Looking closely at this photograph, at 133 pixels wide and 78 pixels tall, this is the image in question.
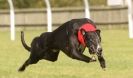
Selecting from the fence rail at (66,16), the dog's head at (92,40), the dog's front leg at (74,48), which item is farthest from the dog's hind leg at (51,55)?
the fence rail at (66,16)

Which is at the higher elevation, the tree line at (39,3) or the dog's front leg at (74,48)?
the dog's front leg at (74,48)

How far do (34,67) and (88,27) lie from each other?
4.68 m

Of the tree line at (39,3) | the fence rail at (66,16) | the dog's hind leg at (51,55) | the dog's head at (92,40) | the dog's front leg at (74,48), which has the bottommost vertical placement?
the tree line at (39,3)

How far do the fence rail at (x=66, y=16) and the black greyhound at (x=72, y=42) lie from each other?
28.9 m

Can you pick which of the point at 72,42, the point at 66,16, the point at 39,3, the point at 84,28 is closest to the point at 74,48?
the point at 72,42

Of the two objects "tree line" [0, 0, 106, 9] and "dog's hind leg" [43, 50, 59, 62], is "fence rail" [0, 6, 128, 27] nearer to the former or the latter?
"tree line" [0, 0, 106, 9]

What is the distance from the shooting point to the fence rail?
39.7 meters

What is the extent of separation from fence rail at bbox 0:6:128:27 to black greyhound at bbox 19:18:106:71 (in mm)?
28891

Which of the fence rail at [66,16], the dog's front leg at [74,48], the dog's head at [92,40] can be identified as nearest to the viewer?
the dog's head at [92,40]

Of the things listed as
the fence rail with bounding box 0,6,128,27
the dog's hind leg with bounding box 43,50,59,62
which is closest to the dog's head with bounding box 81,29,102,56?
the dog's hind leg with bounding box 43,50,59,62

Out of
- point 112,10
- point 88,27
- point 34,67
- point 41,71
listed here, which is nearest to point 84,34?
point 88,27

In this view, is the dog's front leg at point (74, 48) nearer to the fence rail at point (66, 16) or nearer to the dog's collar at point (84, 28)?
the dog's collar at point (84, 28)

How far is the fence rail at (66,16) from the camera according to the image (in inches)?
1563

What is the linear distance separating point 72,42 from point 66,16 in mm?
31673
